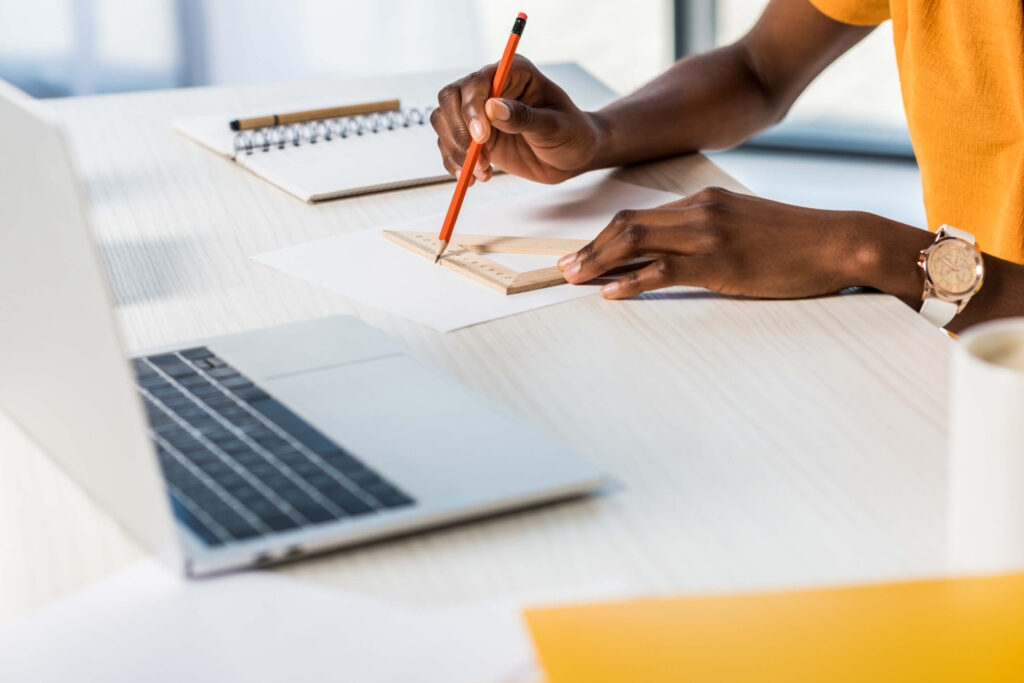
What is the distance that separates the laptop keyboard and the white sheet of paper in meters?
0.03

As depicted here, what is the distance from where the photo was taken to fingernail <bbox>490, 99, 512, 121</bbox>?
942mm

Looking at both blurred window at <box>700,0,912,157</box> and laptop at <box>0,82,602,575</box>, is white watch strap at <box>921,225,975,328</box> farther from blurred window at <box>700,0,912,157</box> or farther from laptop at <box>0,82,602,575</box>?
blurred window at <box>700,0,912,157</box>

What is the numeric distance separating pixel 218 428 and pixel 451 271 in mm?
313

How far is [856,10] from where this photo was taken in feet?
4.13

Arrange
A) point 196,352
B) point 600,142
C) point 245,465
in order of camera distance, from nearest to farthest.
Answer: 1. point 245,465
2. point 196,352
3. point 600,142

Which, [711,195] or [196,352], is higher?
[711,195]

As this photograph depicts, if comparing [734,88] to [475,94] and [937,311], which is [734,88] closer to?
[475,94]

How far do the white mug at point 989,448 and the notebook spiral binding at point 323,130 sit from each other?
0.87 meters

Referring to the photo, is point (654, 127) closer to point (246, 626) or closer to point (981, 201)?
point (981, 201)

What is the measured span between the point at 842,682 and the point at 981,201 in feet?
2.83

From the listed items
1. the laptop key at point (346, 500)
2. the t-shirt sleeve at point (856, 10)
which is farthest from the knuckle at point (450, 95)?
the laptop key at point (346, 500)

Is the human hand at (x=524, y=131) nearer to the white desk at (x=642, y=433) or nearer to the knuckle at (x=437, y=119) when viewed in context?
the knuckle at (x=437, y=119)

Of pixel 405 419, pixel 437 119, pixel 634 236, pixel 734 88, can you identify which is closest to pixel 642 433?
pixel 405 419

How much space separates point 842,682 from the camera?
414mm
